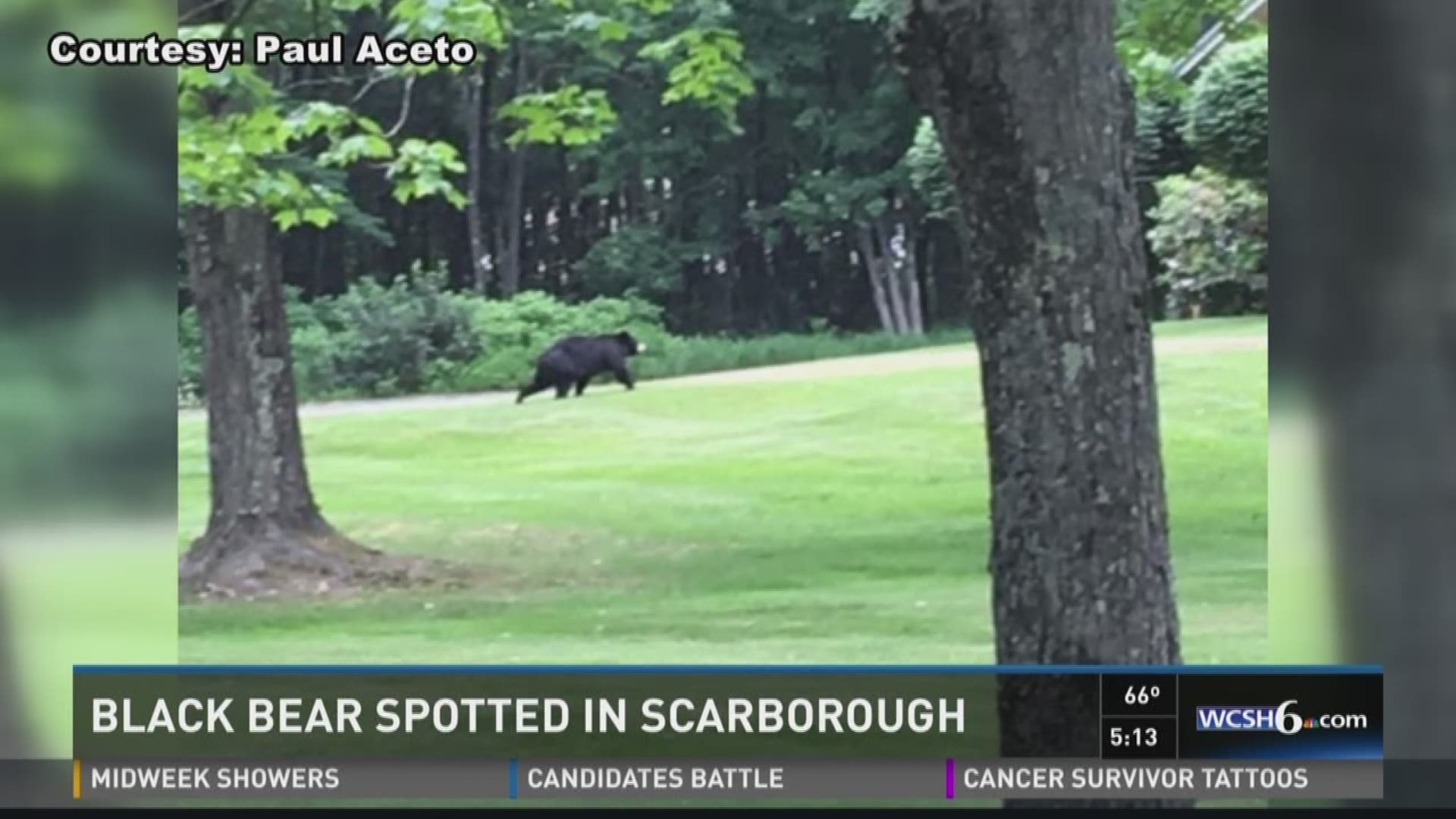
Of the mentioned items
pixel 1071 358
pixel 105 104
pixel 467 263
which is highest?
pixel 105 104

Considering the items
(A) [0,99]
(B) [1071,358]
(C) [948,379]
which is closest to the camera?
(B) [1071,358]

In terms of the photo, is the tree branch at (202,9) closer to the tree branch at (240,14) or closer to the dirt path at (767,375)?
the tree branch at (240,14)

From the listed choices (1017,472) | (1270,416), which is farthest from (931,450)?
(1270,416)

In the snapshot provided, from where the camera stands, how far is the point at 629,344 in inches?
153

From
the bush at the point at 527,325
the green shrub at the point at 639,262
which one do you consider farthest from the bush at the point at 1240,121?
the bush at the point at 527,325

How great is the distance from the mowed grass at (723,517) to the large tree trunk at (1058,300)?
290 mm

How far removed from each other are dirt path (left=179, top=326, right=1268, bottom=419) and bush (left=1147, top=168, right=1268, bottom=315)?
1.62ft

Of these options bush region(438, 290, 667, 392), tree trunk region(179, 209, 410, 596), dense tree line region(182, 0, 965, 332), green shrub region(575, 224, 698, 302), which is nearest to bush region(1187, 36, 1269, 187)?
dense tree line region(182, 0, 965, 332)

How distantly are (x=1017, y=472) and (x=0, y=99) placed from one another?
2.31m

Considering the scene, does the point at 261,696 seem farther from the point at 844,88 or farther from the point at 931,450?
the point at 844,88

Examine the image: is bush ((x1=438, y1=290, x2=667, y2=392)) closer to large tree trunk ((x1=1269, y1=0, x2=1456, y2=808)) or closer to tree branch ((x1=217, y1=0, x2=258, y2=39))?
tree branch ((x1=217, y1=0, x2=258, y2=39))

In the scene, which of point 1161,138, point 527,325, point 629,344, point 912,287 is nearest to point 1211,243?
point 1161,138

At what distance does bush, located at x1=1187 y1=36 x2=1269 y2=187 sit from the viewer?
11.7ft

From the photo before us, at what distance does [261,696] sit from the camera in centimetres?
361
